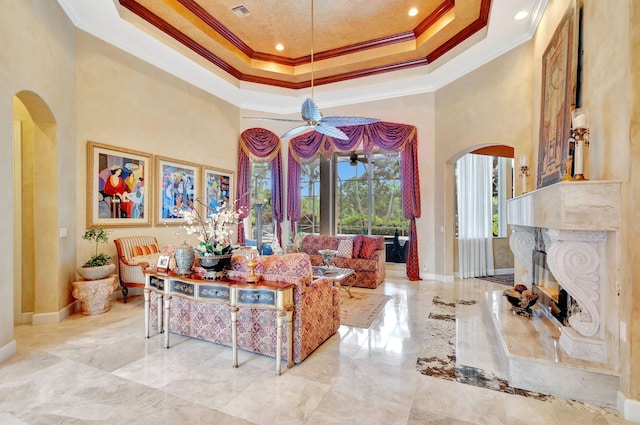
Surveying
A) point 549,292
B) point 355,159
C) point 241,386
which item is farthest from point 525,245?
point 355,159

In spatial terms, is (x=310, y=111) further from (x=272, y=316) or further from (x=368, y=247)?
(x=368, y=247)

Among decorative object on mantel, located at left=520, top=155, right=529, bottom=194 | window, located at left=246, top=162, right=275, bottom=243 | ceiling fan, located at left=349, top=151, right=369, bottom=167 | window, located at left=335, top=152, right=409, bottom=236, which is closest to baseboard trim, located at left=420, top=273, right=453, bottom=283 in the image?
window, located at left=335, top=152, right=409, bottom=236

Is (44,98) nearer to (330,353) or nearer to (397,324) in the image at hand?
(330,353)

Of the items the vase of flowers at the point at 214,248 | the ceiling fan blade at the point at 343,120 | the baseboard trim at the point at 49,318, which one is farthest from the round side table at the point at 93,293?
the ceiling fan blade at the point at 343,120

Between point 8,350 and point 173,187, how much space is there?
3.53 metres

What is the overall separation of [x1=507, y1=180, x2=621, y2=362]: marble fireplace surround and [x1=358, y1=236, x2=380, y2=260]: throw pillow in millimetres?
3715

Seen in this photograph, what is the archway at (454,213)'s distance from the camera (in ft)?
21.2

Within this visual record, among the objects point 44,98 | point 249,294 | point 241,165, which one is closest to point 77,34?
point 44,98

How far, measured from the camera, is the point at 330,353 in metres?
3.21

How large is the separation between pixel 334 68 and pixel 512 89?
3.39m

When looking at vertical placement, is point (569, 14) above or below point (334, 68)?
below

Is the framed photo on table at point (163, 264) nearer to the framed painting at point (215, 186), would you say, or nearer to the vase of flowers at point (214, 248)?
the vase of flowers at point (214, 248)

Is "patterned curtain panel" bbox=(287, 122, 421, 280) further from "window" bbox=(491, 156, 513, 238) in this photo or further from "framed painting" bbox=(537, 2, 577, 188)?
"framed painting" bbox=(537, 2, 577, 188)

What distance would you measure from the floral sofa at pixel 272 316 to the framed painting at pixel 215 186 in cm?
351
